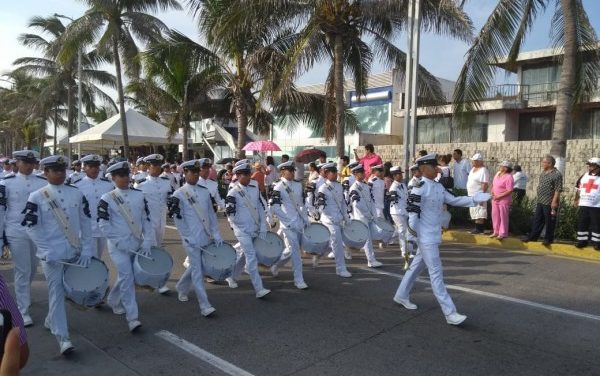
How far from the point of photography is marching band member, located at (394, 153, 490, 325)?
19.0ft

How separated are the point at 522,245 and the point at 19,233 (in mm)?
8927

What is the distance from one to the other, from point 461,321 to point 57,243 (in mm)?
4348

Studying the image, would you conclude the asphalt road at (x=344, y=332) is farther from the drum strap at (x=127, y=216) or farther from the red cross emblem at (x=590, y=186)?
the red cross emblem at (x=590, y=186)

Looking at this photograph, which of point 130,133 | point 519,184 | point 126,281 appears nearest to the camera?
point 126,281

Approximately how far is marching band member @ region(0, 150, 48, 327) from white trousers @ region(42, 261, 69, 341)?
3.46ft

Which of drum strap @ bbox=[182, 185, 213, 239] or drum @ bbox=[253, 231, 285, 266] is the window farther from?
drum strap @ bbox=[182, 185, 213, 239]

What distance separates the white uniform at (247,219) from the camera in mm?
6840

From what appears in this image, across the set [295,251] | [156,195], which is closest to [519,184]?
[295,251]

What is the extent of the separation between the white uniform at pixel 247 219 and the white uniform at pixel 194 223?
1.38 feet

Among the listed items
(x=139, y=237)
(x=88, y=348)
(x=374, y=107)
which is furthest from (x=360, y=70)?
(x=374, y=107)

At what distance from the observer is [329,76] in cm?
1702

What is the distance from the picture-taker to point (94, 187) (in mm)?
7094

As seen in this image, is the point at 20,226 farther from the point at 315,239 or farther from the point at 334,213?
the point at 334,213

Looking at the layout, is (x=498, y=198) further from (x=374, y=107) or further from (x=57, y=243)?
(x=374, y=107)
